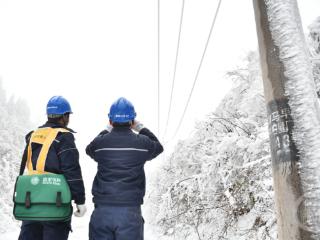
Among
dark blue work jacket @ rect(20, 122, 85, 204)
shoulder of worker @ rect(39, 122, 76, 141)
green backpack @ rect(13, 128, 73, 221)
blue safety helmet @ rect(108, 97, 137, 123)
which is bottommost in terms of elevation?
green backpack @ rect(13, 128, 73, 221)

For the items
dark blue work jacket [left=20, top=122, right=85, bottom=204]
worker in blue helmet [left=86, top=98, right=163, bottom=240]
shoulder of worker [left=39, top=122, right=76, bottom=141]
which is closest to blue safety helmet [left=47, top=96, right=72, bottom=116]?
shoulder of worker [left=39, top=122, right=76, bottom=141]

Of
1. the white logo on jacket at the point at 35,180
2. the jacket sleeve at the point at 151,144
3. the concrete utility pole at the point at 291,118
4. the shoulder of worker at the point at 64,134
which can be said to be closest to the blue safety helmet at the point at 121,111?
the jacket sleeve at the point at 151,144

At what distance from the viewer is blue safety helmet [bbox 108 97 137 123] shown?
131 inches

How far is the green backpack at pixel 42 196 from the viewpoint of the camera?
3105 millimetres

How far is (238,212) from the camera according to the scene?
5730 mm

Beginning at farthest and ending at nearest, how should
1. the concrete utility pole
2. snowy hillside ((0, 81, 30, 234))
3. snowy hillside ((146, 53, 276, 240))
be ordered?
snowy hillside ((0, 81, 30, 234)) → snowy hillside ((146, 53, 276, 240)) → the concrete utility pole

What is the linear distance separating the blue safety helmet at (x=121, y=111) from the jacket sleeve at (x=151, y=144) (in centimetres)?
24

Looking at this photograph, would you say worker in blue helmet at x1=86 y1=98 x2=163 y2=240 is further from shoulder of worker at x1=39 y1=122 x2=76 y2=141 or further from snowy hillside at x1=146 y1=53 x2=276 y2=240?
snowy hillside at x1=146 y1=53 x2=276 y2=240

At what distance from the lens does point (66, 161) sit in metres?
3.24

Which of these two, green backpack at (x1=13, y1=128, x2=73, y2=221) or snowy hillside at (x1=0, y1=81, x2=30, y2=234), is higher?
snowy hillside at (x1=0, y1=81, x2=30, y2=234)

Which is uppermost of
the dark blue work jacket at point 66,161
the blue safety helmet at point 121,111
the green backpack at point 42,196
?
the blue safety helmet at point 121,111

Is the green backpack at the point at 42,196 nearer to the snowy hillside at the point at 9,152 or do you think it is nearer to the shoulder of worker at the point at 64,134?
the shoulder of worker at the point at 64,134

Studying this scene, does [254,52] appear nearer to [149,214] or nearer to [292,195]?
[292,195]

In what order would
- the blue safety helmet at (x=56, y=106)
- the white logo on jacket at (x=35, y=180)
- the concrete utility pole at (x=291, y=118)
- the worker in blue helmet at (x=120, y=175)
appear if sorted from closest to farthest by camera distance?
1. the concrete utility pole at (x=291, y=118)
2. the worker in blue helmet at (x=120, y=175)
3. the white logo on jacket at (x=35, y=180)
4. the blue safety helmet at (x=56, y=106)
